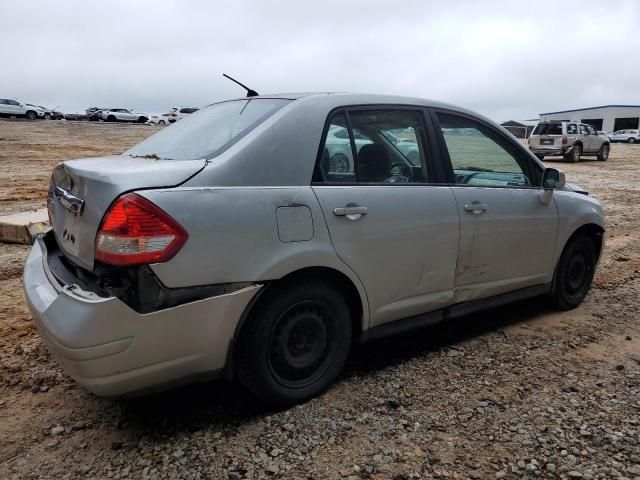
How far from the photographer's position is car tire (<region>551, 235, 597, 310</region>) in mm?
4293

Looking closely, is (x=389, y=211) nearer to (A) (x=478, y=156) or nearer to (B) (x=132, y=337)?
(A) (x=478, y=156)

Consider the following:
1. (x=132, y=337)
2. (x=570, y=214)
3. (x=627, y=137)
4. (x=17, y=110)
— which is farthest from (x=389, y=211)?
(x=627, y=137)

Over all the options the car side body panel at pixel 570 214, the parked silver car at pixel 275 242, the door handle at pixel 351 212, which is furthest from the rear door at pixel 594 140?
the door handle at pixel 351 212

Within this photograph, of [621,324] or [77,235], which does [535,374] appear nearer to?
[621,324]

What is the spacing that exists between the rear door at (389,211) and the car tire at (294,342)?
23cm

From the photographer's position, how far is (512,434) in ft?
8.80

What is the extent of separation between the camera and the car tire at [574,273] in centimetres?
429

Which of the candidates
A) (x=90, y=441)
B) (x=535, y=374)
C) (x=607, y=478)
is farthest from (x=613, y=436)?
(x=90, y=441)

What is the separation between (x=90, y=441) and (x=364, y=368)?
1.59 meters

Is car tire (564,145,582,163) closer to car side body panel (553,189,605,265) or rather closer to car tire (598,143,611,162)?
car tire (598,143,611,162)

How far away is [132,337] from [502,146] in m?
2.86

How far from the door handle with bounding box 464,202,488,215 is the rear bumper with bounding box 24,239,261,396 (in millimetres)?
1569

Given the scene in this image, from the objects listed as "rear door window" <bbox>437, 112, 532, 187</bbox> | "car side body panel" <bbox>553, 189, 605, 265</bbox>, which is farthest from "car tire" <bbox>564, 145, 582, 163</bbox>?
"rear door window" <bbox>437, 112, 532, 187</bbox>

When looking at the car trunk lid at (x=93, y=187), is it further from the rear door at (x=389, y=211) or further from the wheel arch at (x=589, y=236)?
the wheel arch at (x=589, y=236)
